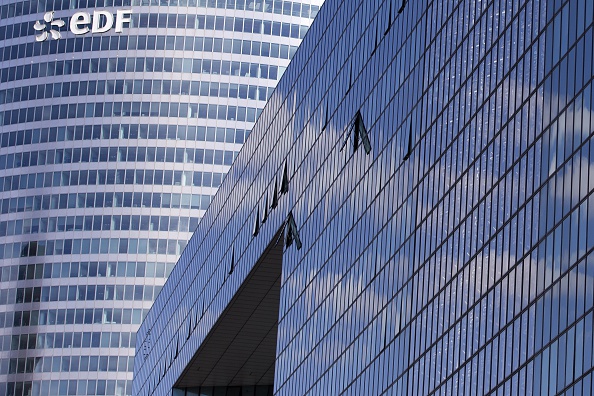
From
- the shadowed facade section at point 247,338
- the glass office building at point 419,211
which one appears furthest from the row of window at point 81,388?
the glass office building at point 419,211

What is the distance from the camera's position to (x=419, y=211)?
251ft

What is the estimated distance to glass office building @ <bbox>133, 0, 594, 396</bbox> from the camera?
194 ft

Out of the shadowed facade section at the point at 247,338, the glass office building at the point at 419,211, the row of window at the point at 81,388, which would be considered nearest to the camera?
the glass office building at the point at 419,211

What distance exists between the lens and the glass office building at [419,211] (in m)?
59.2

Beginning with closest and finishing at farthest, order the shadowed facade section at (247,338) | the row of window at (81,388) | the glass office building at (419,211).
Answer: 1. the glass office building at (419,211)
2. the shadowed facade section at (247,338)
3. the row of window at (81,388)

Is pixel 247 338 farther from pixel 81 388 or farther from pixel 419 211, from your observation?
pixel 81 388

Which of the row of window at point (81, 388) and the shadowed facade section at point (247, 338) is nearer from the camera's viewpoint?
the shadowed facade section at point (247, 338)

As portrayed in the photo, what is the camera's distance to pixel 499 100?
67312mm

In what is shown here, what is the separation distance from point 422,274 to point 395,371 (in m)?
5.55

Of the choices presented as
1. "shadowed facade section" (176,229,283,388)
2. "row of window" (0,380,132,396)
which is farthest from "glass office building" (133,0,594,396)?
"row of window" (0,380,132,396)

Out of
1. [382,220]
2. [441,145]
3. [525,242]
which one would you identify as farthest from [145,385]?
[525,242]

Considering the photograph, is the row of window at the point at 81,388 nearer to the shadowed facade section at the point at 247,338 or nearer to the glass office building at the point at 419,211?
the shadowed facade section at the point at 247,338

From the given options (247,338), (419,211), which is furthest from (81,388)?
(419,211)

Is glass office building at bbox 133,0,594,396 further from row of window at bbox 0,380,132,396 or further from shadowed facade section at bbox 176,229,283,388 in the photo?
row of window at bbox 0,380,132,396
